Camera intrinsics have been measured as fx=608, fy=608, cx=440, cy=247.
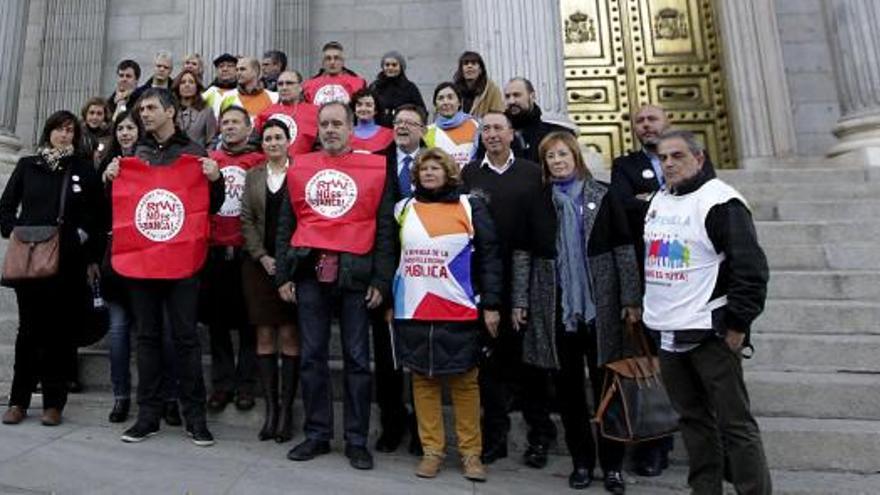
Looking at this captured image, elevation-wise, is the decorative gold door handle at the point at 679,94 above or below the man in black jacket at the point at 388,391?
above

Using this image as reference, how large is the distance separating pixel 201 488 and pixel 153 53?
30.9ft

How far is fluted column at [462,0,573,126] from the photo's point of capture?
23.7 ft

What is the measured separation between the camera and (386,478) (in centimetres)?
366

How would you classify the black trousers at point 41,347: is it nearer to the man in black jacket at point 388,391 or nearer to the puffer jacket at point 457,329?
the man in black jacket at point 388,391

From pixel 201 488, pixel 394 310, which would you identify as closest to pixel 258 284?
pixel 394 310

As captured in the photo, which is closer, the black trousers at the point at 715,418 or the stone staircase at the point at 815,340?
the black trousers at the point at 715,418

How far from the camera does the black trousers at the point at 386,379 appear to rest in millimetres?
4184

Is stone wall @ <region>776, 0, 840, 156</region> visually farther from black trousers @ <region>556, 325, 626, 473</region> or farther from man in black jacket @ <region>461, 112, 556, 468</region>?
black trousers @ <region>556, 325, 626, 473</region>

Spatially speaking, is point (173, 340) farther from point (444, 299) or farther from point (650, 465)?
point (650, 465)

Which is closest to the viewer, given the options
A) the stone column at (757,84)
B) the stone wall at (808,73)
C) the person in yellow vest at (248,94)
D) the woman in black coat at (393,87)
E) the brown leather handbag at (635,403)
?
the brown leather handbag at (635,403)

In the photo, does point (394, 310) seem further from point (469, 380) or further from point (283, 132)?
point (283, 132)

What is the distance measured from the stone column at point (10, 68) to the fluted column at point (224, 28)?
7.11 ft

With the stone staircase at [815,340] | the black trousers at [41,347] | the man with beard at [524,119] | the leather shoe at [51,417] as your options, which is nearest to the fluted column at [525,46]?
the man with beard at [524,119]

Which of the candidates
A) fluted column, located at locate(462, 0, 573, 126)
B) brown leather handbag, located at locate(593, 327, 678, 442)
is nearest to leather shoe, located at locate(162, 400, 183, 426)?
brown leather handbag, located at locate(593, 327, 678, 442)
